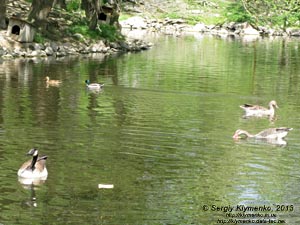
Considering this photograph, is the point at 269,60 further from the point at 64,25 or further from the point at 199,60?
the point at 64,25

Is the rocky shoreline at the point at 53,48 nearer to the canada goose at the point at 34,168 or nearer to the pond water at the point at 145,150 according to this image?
the pond water at the point at 145,150

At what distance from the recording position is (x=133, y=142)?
837 inches

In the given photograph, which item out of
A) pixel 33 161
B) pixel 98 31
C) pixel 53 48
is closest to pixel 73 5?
pixel 98 31

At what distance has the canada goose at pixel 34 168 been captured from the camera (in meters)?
16.4

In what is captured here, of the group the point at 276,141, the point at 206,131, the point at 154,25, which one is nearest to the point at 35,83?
the point at 206,131

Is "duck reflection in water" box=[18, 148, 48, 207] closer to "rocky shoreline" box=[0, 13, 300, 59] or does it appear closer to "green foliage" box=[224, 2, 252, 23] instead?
"rocky shoreline" box=[0, 13, 300, 59]

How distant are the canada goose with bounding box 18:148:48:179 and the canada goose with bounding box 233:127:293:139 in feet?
25.0

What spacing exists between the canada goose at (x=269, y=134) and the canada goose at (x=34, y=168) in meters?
7.61

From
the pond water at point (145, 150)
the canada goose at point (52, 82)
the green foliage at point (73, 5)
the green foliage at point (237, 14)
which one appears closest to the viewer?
the pond water at point (145, 150)

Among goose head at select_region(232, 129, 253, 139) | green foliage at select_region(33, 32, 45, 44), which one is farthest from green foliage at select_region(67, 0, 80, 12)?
goose head at select_region(232, 129, 253, 139)

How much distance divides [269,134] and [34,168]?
8.60m

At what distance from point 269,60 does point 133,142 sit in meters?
34.8

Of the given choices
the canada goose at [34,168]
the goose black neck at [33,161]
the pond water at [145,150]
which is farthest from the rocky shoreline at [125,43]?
the goose black neck at [33,161]

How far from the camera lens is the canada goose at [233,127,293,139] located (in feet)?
72.9
